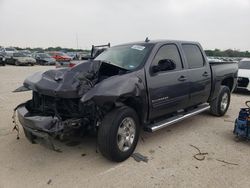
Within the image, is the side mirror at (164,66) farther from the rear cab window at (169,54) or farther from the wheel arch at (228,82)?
the wheel arch at (228,82)

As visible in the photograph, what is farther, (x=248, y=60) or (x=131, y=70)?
(x=248, y=60)

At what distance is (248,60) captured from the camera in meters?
11.2

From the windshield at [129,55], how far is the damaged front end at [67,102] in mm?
331

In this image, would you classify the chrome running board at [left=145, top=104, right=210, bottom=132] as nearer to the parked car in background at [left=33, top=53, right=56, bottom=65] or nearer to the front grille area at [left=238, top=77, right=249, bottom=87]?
the front grille area at [left=238, top=77, right=249, bottom=87]

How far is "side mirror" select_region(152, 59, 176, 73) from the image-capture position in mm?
4023

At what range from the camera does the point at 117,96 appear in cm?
321

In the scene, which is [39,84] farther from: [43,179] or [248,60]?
[248,60]

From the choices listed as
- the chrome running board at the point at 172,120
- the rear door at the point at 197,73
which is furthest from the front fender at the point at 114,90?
the rear door at the point at 197,73

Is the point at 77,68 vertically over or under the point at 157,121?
over

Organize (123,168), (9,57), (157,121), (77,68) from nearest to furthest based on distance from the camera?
1. (123,168)
2. (77,68)
3. (157,121)
4. (9,57)

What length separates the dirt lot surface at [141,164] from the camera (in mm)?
3066

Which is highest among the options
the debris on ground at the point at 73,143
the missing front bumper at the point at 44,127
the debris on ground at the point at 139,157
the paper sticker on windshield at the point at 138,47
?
→ the paper sticker on windshield at the point at 138,47

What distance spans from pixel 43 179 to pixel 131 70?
6.60ft

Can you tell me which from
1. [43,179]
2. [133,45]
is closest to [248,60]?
[133,45]
